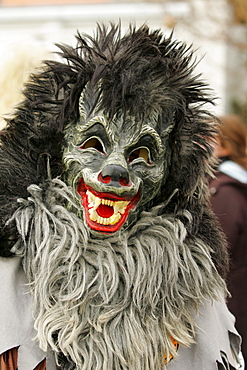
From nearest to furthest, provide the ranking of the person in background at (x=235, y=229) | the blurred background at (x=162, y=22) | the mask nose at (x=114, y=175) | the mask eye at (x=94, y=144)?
the mask nose at (x=114, y=175) < the mask eye at (x=94, y=144) < the person in background at (x=235, y=229) < the blurred background at (x=162, y=22)

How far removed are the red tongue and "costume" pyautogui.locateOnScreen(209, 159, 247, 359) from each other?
54.3 inches

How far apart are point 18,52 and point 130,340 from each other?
1.31 m

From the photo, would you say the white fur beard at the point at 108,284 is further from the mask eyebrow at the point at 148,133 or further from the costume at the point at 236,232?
the costume at the point at 236,232

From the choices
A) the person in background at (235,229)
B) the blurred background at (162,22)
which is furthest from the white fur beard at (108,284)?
the blurred background at (162,22)

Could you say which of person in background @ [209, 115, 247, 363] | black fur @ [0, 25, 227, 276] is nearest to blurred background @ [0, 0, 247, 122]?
person in background @ [209, 115, 247, 363]

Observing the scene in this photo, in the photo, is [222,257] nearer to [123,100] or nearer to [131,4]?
[123,100]

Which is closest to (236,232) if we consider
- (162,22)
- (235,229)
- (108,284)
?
(235,229)

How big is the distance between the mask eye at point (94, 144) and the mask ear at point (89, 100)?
2.5 inches

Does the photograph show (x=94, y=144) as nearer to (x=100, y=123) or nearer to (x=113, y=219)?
(x=100, y=123)

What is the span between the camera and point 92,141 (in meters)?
1.45

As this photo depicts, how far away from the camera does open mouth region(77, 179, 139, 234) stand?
Result: 1385 mm

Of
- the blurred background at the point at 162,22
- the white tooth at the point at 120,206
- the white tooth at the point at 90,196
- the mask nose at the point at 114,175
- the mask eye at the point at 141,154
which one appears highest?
the blurred background at the point at 162,22

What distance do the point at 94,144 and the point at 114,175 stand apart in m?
0.16

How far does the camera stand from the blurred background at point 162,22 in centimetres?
799
